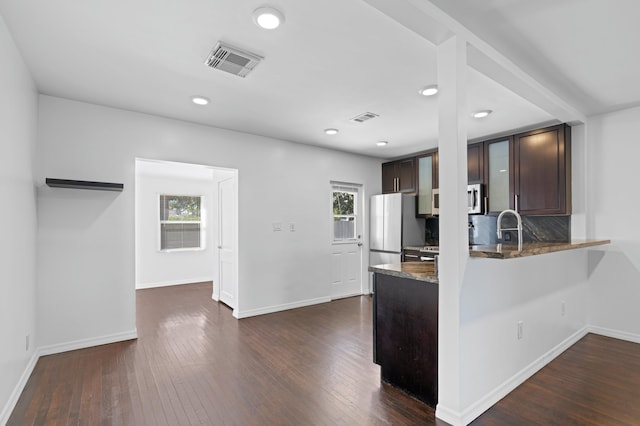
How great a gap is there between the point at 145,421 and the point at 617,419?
123 inches

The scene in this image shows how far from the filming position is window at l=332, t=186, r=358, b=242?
5668 millimetres

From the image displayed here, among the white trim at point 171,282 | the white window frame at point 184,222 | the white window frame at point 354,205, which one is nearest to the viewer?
the white window frame at point 354,205

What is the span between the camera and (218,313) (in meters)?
4.68

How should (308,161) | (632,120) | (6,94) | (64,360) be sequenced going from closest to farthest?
(6,94) → (64,360) → (632,120) → (308,161)

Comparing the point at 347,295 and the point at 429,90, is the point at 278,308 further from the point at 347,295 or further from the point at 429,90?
the point at 429,90

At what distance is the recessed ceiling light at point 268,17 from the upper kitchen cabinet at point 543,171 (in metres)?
3.63

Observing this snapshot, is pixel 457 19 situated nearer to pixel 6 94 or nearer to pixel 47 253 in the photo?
pixel 6 94

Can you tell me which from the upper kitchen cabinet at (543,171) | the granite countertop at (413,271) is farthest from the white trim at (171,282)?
the upper kitchen cabinet at (543,171)

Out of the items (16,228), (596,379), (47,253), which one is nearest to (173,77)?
(16,228)

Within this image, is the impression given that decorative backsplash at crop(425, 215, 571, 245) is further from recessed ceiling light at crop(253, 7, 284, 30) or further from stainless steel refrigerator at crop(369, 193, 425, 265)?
recessed ceiling light at crop(253, 7, 284, 30)

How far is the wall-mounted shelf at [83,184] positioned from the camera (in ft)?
10.2

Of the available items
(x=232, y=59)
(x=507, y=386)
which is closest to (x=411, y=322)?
(x=507, y=386)

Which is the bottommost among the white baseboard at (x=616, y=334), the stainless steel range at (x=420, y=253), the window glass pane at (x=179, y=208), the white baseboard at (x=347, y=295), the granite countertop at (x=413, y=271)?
the white baseboard at (x=347, y=295)

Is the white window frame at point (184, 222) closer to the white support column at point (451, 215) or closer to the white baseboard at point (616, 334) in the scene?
the white support column at point (451, 215)
